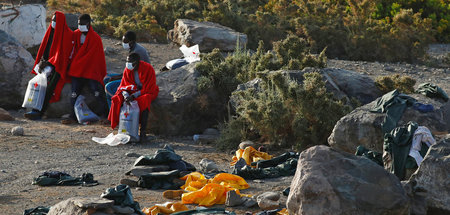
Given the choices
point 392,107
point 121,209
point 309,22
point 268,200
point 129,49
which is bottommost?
point 268,200

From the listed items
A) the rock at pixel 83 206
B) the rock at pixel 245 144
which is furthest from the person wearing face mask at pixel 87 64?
the rock at pixel 83 206

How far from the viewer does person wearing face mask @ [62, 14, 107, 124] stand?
39.1 feet

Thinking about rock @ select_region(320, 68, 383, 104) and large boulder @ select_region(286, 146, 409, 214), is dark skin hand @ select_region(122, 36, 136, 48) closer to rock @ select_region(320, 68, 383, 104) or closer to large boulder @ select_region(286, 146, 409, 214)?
rock @ select_region(320, 68, 383, 104)

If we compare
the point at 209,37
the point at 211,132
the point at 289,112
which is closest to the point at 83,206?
the point at 289,112

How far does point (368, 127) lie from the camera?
8.11 metres

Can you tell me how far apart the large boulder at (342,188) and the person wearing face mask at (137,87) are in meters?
5.07

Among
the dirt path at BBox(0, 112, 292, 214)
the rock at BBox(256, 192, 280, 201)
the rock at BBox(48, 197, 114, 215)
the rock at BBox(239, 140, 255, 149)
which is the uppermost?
the rock at BBox(48, 197, 114, 215)

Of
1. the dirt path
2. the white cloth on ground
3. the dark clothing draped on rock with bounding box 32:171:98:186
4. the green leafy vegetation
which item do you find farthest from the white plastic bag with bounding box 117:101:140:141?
the green leafy vegetation

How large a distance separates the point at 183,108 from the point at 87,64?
2000 millimetres

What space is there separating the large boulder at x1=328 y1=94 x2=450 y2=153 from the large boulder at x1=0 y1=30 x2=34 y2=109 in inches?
245

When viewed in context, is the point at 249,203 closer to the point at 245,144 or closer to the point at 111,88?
the point at 245,144

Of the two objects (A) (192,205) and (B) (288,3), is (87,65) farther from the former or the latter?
(B) (288,3)

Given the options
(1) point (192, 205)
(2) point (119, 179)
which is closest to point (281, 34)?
(2) point (119, 179)

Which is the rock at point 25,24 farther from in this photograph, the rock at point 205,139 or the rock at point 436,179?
the rock at point 436,179
